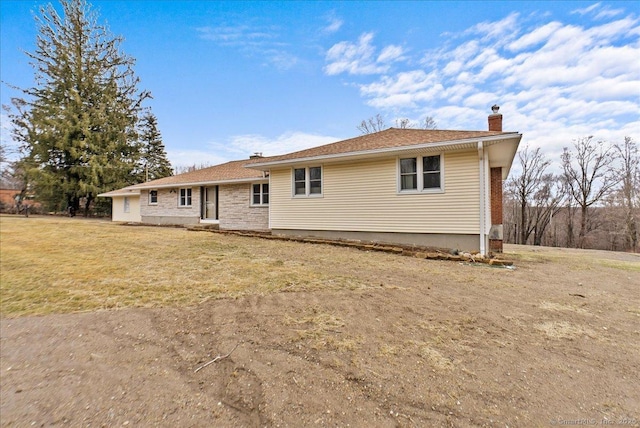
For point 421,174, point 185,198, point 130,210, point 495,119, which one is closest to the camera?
point 421,174

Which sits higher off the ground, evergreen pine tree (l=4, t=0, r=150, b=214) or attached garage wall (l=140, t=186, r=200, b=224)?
evergreen pine tree (l=4, t=0, r=150, b=214)

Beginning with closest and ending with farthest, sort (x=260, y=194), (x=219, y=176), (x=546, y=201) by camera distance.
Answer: (x=260, y=194)
(x=219, y=176)
(x=546, y=201)

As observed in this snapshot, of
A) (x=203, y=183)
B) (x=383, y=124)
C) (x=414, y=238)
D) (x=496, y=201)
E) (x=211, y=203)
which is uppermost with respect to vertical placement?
(x=383, y=124)

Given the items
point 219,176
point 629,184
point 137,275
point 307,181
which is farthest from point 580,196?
point 137,275

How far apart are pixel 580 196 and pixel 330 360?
37052 millimetres

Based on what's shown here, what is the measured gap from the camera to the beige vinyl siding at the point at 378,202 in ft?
27.4

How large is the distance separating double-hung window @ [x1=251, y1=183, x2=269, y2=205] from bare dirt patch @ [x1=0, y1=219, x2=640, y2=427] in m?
9.41

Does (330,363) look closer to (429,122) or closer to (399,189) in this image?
(399,189)

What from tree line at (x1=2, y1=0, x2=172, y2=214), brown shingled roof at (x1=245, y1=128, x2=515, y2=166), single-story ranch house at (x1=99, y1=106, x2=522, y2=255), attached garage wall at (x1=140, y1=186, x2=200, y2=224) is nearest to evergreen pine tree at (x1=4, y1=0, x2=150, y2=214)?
tree line at (x1=2, y1=0, x2=172, y2=214)

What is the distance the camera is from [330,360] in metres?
2.60

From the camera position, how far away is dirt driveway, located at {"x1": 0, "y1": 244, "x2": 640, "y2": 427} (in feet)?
6.51

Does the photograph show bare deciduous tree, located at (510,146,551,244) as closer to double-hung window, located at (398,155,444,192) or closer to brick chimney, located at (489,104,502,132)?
brick chimney, located at (489,104,502,132)

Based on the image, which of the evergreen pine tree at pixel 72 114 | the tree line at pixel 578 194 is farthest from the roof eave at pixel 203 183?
the tree line at pixel 578 194

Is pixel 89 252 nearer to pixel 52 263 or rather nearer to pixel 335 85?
pixel 52 263
